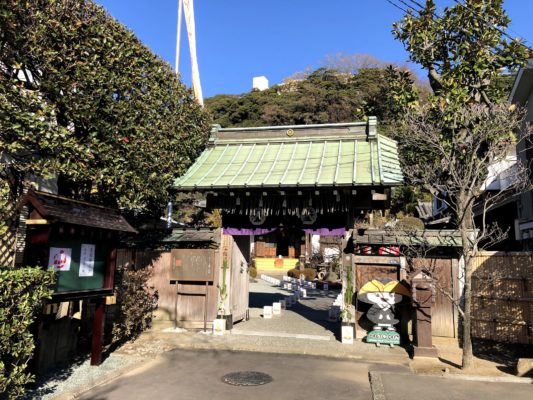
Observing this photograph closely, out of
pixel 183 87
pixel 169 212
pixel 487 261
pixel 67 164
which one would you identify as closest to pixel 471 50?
pixel 487 261

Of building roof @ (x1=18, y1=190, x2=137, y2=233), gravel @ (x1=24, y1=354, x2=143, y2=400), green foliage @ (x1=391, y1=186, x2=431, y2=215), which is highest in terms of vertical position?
green foliage @ (x1=391, y1=186, x2=431, y2=215)

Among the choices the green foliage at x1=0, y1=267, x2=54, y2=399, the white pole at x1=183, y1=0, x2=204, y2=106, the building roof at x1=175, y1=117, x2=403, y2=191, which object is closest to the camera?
the green foliage at x1=0, y1=267, x2=54, y2=399

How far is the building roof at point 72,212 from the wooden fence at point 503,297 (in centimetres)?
918

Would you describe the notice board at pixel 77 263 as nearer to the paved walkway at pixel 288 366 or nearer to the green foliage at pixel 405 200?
the paved walkway at pixel 288 366

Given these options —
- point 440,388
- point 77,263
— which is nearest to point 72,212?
point 77,263

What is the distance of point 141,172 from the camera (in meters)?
10.3

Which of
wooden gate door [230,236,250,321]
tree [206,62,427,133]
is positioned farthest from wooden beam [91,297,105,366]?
tree [206,62,427,133]

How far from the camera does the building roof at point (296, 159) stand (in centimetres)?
1064

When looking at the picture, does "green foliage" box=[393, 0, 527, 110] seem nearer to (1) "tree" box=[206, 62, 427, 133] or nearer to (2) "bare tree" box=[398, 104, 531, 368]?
(2) "bare tree" box=[398, 104, 531, 368]

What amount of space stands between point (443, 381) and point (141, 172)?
8.44 metres

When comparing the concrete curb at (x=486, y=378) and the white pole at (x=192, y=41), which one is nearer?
the concrete curb at (x=486, y=378)

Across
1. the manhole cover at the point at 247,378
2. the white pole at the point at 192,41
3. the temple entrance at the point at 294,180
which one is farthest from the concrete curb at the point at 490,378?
the white pole at the point at 192,41

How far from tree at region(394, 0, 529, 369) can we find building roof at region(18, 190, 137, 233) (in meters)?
8.33

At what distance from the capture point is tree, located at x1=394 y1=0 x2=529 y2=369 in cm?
1116
